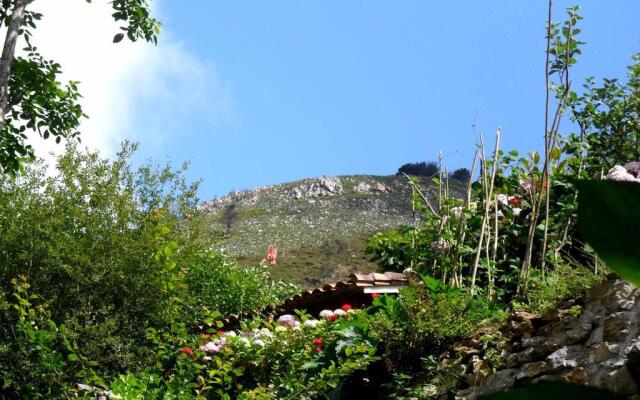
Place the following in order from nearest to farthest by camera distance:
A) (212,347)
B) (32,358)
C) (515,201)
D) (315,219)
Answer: (212,347), (32,358), (515,201), (315,219)

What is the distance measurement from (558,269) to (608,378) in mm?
2062

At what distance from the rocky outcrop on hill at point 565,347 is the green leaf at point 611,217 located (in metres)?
3.92

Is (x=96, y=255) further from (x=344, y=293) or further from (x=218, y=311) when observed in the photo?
(x=344, y=293)

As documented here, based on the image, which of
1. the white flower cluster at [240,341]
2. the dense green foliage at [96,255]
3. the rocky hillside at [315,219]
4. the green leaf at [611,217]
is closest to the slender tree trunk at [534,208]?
the white flower cluster at [240,341]

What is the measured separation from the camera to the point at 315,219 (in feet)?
143

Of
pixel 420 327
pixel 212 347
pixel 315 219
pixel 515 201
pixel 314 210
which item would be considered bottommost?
pixel 212 347

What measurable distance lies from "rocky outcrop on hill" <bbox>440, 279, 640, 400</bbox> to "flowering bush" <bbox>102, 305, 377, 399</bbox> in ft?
2.12

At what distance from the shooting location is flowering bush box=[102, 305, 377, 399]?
200 inches

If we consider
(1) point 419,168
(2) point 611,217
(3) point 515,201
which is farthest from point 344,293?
(1) point 419,168

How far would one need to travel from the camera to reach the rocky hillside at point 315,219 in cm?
3356

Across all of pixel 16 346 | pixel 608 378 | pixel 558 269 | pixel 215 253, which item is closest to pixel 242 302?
pixel 215 253

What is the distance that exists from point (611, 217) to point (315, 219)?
4345 centimetres

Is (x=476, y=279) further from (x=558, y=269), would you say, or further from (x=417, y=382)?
(x=417, y=382)

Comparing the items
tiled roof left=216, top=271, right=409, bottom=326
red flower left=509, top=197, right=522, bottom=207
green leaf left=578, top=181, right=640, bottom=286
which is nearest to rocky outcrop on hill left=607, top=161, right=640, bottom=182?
red flower left=509, top=197, right=522, bottom=207
